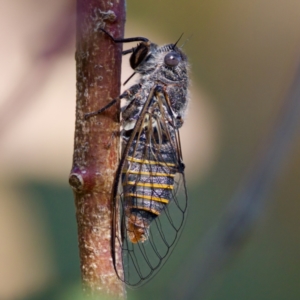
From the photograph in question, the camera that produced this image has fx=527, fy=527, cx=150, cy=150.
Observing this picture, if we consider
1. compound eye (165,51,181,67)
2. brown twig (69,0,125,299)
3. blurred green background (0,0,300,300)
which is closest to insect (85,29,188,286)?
Answer: compound eye (165,51,181,67)

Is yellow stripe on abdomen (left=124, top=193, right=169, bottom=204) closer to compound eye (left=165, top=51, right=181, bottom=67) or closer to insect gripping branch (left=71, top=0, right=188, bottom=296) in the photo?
insect gripping branch (left=71, top=0, right=188, bottom=296)

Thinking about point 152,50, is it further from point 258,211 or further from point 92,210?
point 258,211

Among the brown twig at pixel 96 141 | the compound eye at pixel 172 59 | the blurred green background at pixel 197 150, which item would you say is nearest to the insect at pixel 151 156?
the compound eye at pixel 172 59

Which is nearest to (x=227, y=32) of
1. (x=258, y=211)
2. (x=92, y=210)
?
(x=92, y=210)

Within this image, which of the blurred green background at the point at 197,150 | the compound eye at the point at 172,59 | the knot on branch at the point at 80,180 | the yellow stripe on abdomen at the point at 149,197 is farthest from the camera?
the blurred green background at the point at 197,150

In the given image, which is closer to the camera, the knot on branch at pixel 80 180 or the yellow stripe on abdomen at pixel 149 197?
the knot on branch at pixel 80 180

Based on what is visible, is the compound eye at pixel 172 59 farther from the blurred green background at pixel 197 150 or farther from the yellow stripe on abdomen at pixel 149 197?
the blurred green background at pixel 197 150

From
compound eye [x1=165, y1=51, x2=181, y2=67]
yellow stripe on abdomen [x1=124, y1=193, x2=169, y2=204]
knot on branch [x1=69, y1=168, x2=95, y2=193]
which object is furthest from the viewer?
compound eye [x1=165, y1=51, x2=181, y2=67]
